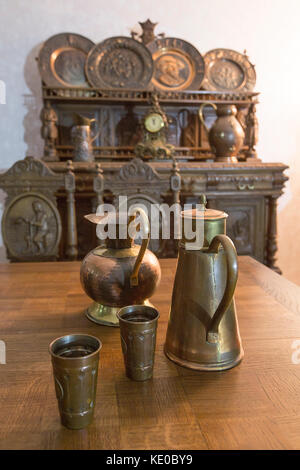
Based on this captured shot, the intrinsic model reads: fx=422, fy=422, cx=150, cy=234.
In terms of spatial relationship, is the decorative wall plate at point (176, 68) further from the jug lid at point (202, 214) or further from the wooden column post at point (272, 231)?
the jug lid at point (202, 214)

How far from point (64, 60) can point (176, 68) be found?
0.75m

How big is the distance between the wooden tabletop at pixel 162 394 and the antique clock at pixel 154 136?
1.84 m

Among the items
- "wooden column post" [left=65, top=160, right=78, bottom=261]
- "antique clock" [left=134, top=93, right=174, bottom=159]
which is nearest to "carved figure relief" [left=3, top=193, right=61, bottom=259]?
"wooden column post" [left=65, top=160, right=78, bottom=261]

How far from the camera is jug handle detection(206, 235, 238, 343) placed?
1.94 ft

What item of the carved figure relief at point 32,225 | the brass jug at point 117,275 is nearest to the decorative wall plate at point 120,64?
the carved figure relief at point 32,225

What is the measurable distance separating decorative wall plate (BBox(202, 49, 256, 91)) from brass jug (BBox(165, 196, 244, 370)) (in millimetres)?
2458

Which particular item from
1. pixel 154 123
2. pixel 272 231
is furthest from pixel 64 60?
pixel 272 231

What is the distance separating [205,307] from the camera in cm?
67

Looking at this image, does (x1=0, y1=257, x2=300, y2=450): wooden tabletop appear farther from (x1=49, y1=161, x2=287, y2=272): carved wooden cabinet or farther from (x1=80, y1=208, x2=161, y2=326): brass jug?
(x1=49, y1=161, x2=287, y2=272): carved wooden cabinet

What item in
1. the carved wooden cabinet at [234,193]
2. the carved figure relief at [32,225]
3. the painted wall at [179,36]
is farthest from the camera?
the painted wall at [179,36]

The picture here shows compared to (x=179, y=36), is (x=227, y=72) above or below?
below

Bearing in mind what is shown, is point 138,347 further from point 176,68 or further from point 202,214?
point 176,68

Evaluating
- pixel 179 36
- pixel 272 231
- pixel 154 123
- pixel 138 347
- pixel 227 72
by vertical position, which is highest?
pixel 179 36

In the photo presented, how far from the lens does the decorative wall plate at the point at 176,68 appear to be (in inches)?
112
